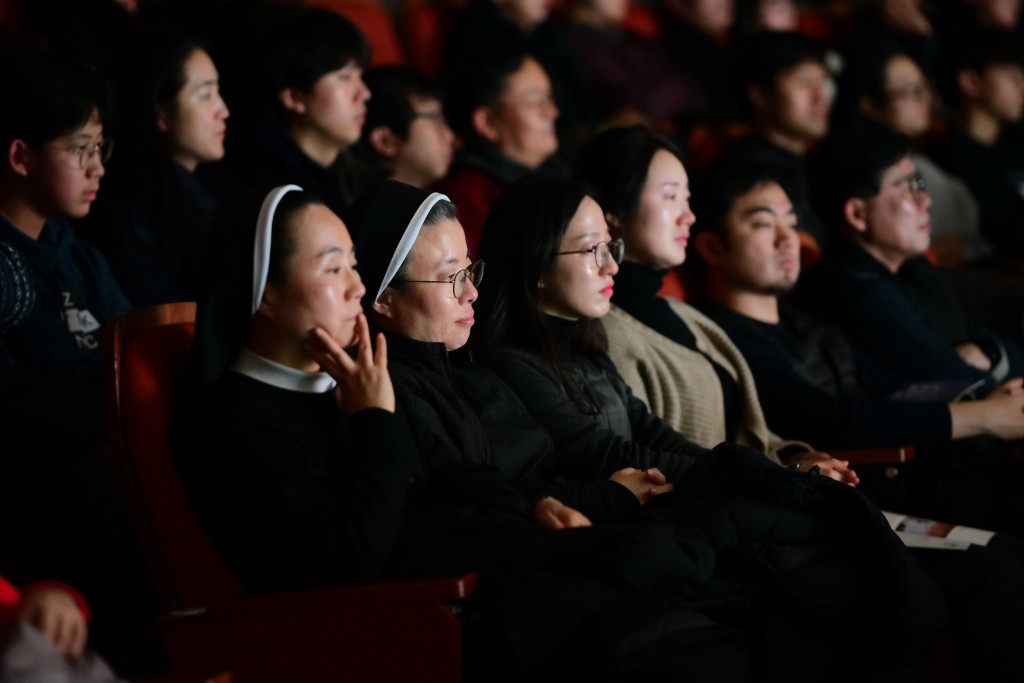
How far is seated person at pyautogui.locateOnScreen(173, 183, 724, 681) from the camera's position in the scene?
1827 millimetres

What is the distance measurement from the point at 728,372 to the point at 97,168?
1535 mm

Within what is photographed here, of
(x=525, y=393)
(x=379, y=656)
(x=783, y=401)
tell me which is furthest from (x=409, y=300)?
(x=783, y=401)

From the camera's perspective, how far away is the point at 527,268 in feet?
8.43

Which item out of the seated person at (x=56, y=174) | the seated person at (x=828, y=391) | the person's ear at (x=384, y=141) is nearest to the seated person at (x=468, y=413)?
the seated person at (x=828, y=391)

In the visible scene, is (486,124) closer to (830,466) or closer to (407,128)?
(407,128)

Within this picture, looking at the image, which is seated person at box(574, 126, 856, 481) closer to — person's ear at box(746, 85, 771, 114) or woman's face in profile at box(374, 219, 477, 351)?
woman's face in profile at box(374, 219, 477, 351)

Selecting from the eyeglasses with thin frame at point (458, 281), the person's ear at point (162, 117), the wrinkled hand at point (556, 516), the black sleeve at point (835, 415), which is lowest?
the black sleeve at point (835, 415)

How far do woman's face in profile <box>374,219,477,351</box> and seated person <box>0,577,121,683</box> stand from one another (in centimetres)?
80

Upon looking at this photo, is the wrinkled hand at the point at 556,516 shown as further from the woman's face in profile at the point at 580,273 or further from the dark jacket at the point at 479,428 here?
the woman's face in profile at the point at 580,273

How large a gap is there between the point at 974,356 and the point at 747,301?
2.55ft

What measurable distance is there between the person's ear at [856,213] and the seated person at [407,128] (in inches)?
48.0

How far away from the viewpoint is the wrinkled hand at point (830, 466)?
2539 mm

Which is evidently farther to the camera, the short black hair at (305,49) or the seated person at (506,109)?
the seated person at (506,109)

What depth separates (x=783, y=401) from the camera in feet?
10.3
